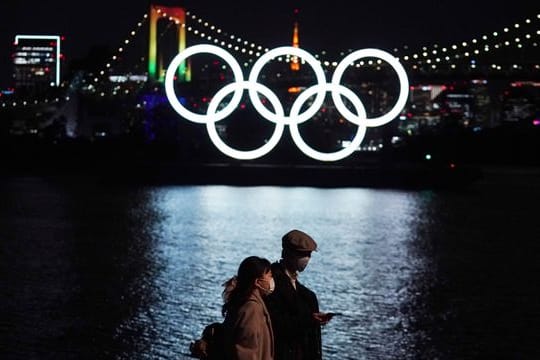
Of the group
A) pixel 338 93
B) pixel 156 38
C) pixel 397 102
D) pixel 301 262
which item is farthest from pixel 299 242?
pixel 156 38

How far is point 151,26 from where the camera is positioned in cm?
6688

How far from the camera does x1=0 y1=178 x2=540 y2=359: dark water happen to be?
9219mm

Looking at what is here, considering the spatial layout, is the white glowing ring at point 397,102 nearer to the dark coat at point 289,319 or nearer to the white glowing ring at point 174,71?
the white glowing ring at point 174,71

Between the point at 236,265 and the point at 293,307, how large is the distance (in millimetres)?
10105

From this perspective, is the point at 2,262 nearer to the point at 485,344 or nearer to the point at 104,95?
the point at 485,344

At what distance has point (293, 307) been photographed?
4.74 meters

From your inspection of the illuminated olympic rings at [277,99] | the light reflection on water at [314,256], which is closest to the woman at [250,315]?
the light reflection on water at [314,256]

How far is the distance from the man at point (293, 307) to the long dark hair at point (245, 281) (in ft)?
0.91

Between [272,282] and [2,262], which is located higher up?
[272,282]

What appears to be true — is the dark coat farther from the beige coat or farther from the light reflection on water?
the light reflection on water

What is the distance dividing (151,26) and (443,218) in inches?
1718

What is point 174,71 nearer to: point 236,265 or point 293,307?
point 236,265

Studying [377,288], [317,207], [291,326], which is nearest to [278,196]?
[317,207]

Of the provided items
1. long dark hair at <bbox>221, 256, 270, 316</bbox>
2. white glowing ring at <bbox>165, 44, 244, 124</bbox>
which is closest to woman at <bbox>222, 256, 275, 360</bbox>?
long dark hair at <bbox>221, 256, 270, 316</bbox>
